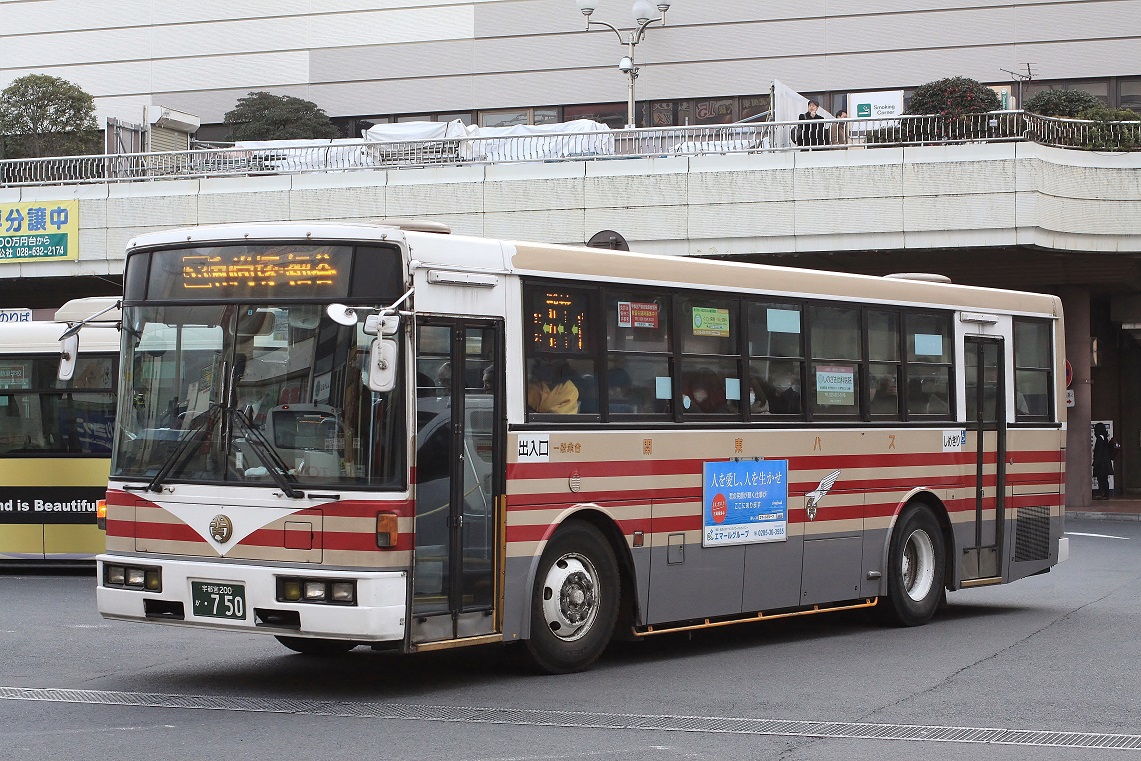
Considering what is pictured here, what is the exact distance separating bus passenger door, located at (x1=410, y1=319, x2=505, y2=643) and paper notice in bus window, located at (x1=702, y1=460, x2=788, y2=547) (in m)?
2.26

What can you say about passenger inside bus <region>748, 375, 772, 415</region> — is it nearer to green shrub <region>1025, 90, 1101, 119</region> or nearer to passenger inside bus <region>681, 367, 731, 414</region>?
passenger inside bus <region>681, 367, 731, 414</region>

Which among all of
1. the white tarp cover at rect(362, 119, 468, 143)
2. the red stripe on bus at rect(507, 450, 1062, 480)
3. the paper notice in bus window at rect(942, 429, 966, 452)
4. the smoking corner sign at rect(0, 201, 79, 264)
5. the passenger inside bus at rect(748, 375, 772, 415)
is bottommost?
the red stripe on bus at rect(507, 450, 1062, 480)

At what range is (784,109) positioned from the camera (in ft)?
105

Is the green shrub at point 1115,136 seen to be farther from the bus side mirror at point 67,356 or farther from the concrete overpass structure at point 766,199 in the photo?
the bus side mirror at point 67,356

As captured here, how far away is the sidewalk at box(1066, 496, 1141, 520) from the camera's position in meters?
31.4

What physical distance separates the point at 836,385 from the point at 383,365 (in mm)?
5146

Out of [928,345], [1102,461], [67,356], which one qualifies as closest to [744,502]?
[928,345]

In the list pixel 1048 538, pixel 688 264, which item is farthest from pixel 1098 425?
pixel 688 264

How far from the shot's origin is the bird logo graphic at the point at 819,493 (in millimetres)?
12484

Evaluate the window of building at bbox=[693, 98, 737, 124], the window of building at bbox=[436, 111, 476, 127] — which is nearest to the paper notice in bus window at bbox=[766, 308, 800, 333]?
A: the window of building at bbox=[693, 98, 737, 124]

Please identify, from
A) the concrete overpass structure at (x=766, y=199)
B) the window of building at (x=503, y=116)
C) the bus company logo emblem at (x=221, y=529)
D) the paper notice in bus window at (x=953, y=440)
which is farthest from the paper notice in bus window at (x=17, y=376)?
the window of building at (x=503, y=116)

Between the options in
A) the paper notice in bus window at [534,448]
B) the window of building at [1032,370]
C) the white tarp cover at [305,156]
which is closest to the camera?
the paper notice in bus window at [534,448]

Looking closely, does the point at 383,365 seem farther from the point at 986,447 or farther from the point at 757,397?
the point at 986,447

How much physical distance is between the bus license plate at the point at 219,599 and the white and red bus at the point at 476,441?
2 cm
